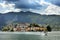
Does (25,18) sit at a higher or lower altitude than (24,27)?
higher

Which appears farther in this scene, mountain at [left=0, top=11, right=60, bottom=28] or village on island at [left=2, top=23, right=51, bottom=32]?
mountain at [left=0, top=11, right=60, bottom=28]

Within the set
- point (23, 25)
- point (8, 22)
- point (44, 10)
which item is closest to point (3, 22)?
point (8, 22)

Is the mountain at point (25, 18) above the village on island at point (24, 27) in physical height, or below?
above

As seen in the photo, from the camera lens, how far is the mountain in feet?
56.6

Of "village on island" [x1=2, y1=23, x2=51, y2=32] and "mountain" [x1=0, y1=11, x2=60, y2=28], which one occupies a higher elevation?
"mountain" [x1=0, y1=11, x2=60, y2=28]

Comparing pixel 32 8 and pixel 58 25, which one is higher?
pixel 32 8

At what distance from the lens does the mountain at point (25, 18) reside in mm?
17250

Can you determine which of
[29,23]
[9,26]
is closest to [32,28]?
[29,23]

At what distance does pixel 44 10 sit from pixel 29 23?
1.57 meters

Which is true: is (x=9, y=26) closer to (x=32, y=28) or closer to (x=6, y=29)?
(x=6, y=29)

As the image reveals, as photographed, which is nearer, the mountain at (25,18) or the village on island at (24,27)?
the village on island at (24,27)

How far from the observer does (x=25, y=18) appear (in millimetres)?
17500

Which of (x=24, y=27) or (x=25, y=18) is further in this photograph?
(x=25, y=18)

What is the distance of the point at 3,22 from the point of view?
56.6 feet
